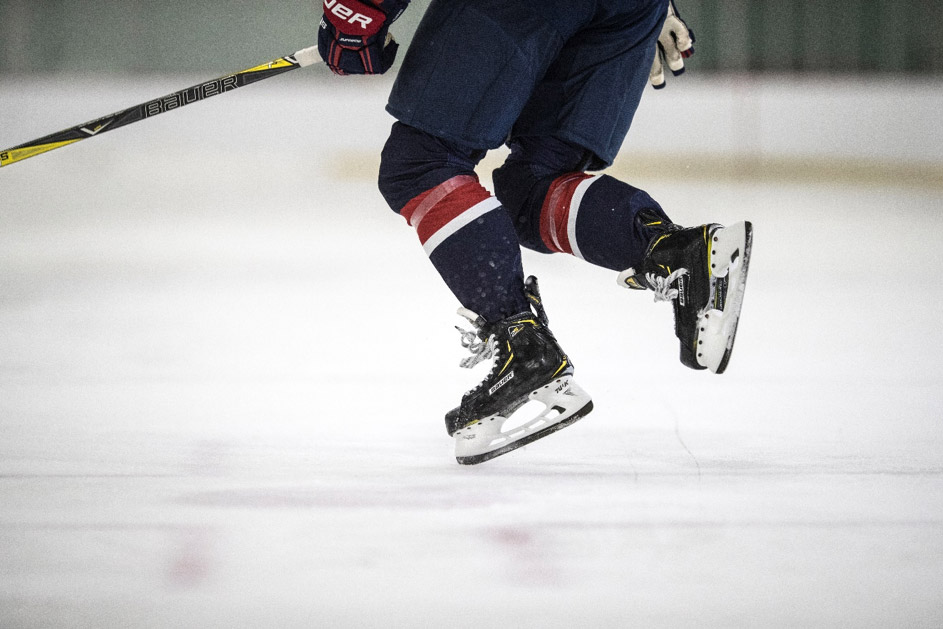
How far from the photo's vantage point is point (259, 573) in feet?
2.64

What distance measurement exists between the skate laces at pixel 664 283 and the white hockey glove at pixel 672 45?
0.42 metres

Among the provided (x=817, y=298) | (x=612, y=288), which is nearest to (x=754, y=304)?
(x=817, y=298)

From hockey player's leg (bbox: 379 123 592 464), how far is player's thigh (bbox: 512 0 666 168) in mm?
161

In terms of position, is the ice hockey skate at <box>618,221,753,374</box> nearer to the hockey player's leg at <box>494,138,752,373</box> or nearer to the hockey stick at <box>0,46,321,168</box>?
the hockey player's leg at <box>494,138,752,373</box>

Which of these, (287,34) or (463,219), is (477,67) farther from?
(287,34)

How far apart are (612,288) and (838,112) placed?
312 cm

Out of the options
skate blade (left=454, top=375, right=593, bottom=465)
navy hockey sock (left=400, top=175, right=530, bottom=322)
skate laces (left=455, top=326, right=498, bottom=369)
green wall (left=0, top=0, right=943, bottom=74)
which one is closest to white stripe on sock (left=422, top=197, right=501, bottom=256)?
navy hockey sock (left=400, top=175, right=530, bottom=322)

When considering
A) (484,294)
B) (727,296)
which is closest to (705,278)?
(727,296)

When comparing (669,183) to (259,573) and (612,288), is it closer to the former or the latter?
(612,288)

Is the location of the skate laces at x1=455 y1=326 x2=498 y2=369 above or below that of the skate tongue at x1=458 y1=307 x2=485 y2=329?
below

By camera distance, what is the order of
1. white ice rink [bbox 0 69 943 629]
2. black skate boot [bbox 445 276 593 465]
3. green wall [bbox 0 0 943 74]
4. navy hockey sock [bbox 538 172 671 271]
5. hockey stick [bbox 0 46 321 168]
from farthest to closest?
green wall [bbox 0 0 943 74], hockey stick [bbox 0 46 321 168], navy hockey sock [bbox 538 172 671 271], black skate boot [bbox 445 276 593 465], white ice rink [bbox 0 69 943 629]

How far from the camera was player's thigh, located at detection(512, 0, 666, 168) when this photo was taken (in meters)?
1.24

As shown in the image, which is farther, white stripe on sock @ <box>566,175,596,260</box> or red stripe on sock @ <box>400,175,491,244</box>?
white stripe on sock @ <box>566,175,596,260</box>

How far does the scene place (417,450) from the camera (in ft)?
3.77
